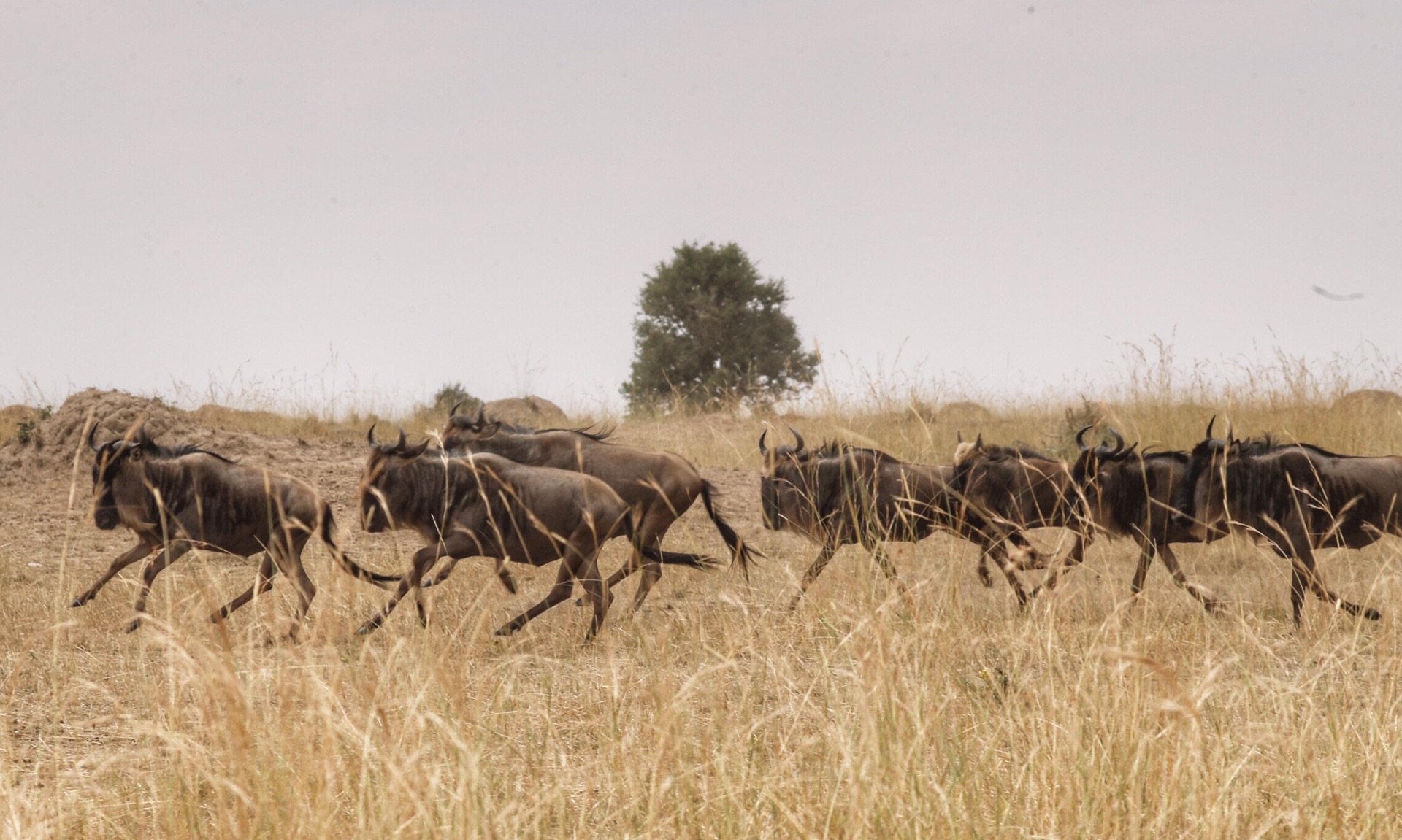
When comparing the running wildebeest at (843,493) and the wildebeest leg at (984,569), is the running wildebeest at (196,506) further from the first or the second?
the wildebeest leg at (984,569)

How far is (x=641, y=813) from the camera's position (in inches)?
119

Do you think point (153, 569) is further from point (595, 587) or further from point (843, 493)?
point (843, 493)

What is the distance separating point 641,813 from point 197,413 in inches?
523

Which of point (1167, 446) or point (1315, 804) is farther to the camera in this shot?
point (1167, 446)

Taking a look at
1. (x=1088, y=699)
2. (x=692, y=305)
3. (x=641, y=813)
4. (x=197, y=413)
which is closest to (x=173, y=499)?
(x=641, y=813)

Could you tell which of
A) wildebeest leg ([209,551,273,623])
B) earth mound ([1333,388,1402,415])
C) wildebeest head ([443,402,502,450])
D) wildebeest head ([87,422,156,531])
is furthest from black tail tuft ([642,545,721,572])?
earth mound ([1333,388,1402,415])

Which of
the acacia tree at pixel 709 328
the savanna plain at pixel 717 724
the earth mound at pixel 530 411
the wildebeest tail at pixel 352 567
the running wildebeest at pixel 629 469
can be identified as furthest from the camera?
the acacia tree at pixel 709 328

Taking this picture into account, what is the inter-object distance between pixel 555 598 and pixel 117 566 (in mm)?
2484

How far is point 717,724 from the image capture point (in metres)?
3.26

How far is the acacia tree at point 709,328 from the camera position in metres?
28.4

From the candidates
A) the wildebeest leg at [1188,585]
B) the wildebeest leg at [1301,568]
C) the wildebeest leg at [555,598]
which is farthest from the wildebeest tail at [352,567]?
the wildebeest leg at [1301,568]

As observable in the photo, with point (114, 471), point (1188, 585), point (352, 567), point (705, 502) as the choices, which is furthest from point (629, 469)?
point (1188, 585)

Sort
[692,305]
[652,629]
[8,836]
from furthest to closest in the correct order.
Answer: [692,305]
[652,629]
[8,836]

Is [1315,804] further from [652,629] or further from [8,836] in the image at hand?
[652,629]
